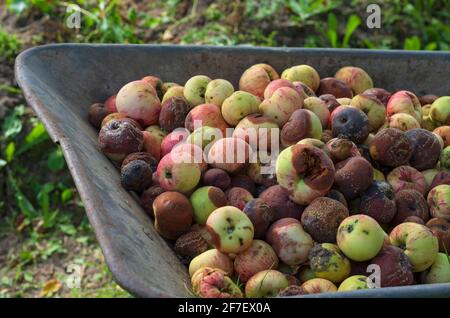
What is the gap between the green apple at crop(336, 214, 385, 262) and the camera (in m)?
2.03

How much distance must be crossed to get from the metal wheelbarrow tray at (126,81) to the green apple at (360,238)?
0.34 meters

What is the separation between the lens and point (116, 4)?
200 inches

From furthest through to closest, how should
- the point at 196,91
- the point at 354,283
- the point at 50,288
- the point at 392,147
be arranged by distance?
the point at 50,288
the point at 196,91
the point at 392,147
the point at 354,283

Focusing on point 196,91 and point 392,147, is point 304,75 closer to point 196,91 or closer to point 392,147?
point 196,91

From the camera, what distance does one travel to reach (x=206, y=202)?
230 cm

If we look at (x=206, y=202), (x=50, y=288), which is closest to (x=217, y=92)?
(x=206, y=202)

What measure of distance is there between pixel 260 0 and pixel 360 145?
2830mm

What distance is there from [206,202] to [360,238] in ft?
1.89

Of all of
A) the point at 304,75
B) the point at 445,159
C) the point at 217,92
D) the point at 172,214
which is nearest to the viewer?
the point at 172,214

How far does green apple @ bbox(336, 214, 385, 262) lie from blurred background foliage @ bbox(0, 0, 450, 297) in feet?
5.95

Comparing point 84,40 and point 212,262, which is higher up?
point 84,40

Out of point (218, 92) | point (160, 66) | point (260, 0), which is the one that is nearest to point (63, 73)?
point (160, 66)

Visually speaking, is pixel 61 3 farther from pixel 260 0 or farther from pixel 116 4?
pixel 260 0

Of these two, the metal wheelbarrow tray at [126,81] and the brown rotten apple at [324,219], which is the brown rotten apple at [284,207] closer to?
the brown rotten apple at [324,219]
